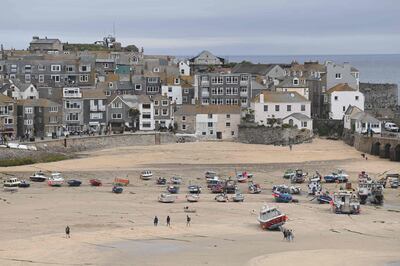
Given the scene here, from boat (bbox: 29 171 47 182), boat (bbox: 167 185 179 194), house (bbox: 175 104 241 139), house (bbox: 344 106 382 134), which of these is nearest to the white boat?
boat (bbox: 29 171 47 182)

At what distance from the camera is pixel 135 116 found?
7944cm

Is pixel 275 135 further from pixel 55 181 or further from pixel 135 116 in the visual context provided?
pixel 55 181

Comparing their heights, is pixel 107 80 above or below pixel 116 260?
above

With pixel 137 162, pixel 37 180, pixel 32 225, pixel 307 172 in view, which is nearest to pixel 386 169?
pixel 307 172

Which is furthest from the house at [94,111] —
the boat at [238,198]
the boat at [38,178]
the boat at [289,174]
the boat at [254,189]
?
the boat at [238,198]

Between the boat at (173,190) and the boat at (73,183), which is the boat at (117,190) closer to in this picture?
the boat at (173,190)

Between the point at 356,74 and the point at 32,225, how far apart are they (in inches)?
2260

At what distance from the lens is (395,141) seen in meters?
66.4

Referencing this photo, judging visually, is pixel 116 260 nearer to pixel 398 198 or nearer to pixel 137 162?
pixel 398 198

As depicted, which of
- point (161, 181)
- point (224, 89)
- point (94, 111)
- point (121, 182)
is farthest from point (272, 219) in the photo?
point (224, 89)

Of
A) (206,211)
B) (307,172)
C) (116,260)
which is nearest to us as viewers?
(116,260)

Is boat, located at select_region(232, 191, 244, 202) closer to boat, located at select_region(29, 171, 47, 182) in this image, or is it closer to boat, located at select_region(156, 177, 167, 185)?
boat, located at select_region(156, 177, 167, 185)

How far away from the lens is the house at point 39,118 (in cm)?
7450

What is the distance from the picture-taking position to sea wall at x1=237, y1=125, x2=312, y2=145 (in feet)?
246
